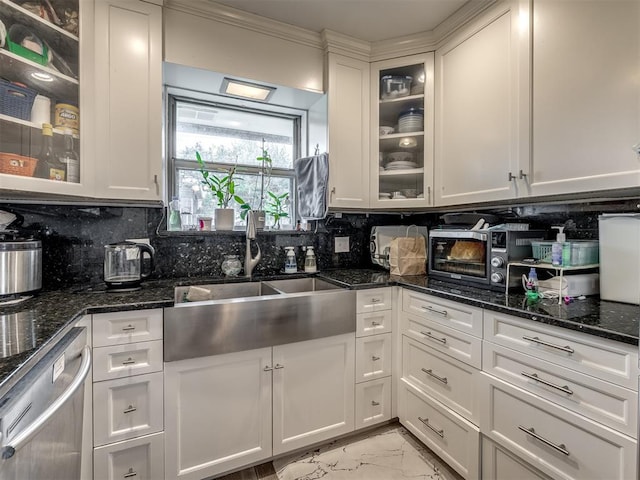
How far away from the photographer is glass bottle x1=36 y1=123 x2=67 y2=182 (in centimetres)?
128

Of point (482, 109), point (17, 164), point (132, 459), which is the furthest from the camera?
point (482, 109)

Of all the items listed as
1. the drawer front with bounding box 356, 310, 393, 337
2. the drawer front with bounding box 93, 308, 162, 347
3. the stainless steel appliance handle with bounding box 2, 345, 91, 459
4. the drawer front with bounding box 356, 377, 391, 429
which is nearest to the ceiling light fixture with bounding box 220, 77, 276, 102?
the drawer front with bounding box 93, 308, 162, 347

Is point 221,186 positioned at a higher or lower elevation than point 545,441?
higher

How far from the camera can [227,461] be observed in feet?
4.77

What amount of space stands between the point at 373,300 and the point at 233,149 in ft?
4.72

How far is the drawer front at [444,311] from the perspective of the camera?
140cm

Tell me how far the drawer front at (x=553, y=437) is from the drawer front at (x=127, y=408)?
1.40 meters

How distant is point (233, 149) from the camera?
226cm

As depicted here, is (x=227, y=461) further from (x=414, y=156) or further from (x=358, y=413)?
(x=414, y=156)

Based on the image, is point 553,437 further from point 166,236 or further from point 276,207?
point 166,236

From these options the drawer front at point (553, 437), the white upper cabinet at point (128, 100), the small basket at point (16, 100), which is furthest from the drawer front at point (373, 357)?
the small basket at point (16, 100)

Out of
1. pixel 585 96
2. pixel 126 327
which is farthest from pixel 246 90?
pixel 585 96

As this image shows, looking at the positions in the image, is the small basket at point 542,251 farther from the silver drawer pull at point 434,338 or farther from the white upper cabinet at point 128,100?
the white upper cabinet at point 128,100

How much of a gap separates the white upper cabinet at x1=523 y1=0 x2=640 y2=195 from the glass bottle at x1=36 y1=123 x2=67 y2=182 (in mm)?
2092
